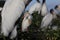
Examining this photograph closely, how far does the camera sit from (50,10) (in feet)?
9.41

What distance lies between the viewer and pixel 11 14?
238 cm

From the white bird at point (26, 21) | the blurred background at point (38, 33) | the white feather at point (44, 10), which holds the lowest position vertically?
the blurred background at point (38, 33)

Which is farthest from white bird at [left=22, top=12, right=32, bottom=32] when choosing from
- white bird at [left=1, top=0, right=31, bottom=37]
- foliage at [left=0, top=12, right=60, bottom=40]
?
white bird at [left=1, top=0, right=31, bottom=37]

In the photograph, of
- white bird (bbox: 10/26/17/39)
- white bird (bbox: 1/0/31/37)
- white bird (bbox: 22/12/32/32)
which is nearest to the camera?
white bird (bbox: 1/0/31/37)

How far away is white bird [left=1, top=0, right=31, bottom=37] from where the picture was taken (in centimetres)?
238

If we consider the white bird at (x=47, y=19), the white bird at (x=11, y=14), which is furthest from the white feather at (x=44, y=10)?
the white bird at (x=11, y=14)

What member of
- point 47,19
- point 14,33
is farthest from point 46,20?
point 14,33

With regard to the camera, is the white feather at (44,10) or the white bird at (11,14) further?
the white feather at (44,10)

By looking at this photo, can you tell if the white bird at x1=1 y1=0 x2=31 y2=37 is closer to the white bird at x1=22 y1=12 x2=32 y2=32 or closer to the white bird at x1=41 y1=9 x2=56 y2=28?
the white bird at x1=22 y1=12 x2=32 y2=32

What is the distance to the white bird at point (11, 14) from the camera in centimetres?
238

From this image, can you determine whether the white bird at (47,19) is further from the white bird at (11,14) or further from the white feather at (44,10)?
the white bird at (11,14)

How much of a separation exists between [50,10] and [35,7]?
0.70 feet

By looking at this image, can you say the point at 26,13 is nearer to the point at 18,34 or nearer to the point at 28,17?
the point at 28,17

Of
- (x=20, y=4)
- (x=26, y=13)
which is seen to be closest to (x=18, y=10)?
(x=20, y=4)
